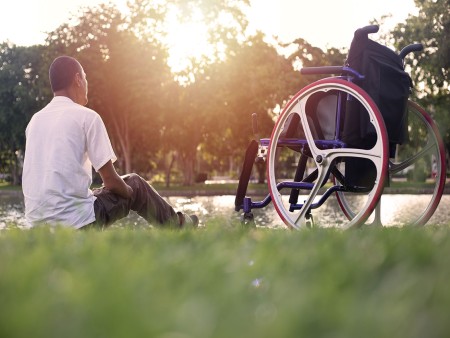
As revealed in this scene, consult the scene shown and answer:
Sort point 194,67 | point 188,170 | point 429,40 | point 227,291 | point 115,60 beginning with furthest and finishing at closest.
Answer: point 188,170, point 194,67, point 115,60, point 429,40, point 227,291

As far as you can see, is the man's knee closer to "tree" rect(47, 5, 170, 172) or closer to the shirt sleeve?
the shirt sleeve

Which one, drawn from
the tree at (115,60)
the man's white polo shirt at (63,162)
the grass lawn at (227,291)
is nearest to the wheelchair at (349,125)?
the man's white polo shirt at (63,162)

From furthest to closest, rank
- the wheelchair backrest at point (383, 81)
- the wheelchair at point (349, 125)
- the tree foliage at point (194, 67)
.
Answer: the tree foliage at point (194, 67), the wheelchair backrest at point (383, 81), the wheelchair at point (349, 125)

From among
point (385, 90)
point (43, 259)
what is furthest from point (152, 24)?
point (43, 259)

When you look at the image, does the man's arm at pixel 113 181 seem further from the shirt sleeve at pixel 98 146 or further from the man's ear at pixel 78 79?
the man's ear at pixel 78 79

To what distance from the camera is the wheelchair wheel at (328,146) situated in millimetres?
4828

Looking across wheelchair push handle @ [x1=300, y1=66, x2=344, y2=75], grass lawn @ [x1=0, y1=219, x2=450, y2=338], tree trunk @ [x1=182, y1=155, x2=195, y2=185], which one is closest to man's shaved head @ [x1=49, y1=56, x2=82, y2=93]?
wheelchair push handle @ [x1=300, y1=66, x2=344, y2=75]

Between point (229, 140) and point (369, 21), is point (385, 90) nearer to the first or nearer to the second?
point (369, 21)

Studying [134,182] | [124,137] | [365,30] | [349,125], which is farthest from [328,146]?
[124,137]

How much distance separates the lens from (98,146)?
5086 millimetres

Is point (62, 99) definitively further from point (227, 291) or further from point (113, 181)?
point (227, 291)

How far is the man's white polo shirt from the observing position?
199 inches

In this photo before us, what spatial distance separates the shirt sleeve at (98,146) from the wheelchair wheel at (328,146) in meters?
1.20

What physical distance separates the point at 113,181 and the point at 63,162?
1.26ft
